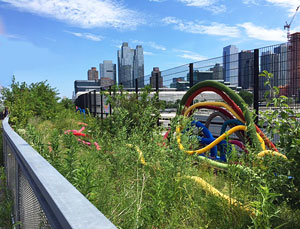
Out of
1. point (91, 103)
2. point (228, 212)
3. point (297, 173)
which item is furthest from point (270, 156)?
point (91, 103)

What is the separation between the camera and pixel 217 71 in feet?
24.2

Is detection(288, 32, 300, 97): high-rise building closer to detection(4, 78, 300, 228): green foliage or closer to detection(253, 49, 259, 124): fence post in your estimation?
detection(253, 49, 259, 124): fence post

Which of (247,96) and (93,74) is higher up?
(93,74)

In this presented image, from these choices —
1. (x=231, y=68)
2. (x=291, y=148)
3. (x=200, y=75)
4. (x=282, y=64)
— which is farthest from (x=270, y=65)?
(x=291, y=148)

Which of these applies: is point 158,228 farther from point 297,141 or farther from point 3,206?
point 3,206

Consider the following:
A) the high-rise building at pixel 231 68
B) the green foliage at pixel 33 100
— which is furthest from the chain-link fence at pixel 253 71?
the green foliage at pixel 33 100

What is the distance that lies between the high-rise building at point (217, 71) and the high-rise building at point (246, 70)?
1.72 feet

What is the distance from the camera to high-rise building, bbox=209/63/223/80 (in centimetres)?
729

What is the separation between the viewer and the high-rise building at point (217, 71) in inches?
287

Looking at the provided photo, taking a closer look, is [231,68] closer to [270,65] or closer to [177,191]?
[270,65]

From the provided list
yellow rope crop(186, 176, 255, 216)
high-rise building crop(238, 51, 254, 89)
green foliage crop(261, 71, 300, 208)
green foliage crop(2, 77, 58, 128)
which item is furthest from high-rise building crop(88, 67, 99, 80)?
green foliage crop(261, 71, 300, 208)

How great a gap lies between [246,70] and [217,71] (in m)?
0.82

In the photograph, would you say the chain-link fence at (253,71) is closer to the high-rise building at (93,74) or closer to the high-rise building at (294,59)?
the high-rise building at (294,59)

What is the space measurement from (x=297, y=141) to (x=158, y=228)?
54.6 inches
